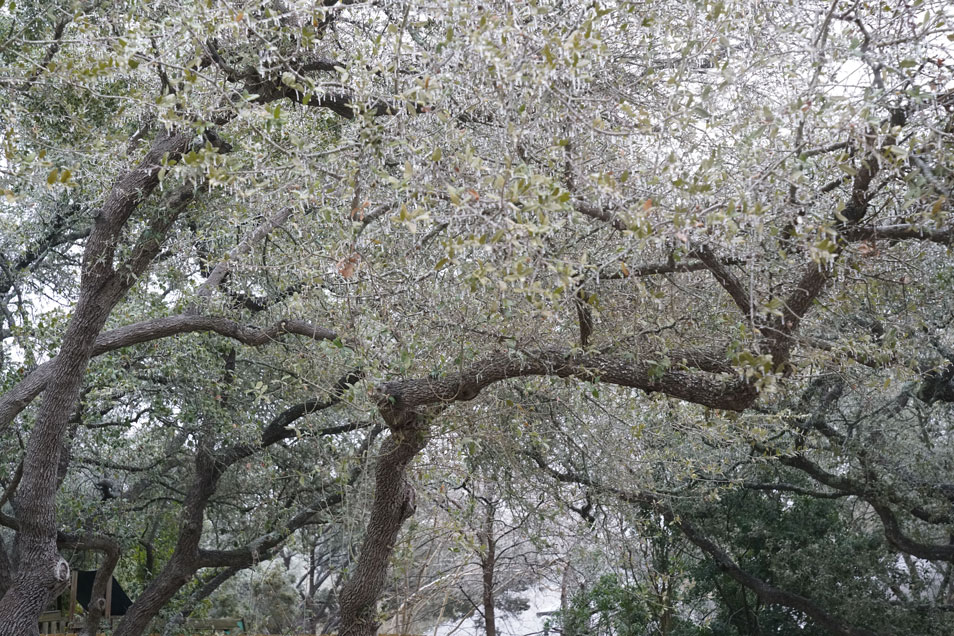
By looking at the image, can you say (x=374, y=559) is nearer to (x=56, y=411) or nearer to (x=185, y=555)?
(x=56, y=411)

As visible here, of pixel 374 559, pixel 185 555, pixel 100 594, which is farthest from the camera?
pixel 100 594

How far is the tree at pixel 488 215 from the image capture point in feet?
8.83

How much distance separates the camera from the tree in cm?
269

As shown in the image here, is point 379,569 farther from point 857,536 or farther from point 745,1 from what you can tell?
point 857,536

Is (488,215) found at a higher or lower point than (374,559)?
higher

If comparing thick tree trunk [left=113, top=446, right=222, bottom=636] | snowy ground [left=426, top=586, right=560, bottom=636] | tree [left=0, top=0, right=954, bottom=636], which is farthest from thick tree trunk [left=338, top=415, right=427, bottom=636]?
snowy ground [left=426, top=586, right=560, bottom=636]

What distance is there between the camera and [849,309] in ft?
12.7

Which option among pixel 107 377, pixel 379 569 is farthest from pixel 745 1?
pixel 107 377

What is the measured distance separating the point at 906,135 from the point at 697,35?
844 mm

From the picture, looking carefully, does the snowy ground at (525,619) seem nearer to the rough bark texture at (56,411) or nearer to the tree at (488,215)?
the tree at (488,215)

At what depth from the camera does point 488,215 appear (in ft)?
8.75

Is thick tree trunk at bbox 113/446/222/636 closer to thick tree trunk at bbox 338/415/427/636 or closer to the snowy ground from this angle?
thick tree trunk at bbox 338/415/427/636

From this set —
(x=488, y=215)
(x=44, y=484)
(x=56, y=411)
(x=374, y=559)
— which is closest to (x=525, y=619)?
(x=374, y=559)

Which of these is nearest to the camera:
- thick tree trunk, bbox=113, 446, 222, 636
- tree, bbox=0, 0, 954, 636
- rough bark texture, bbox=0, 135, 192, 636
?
tree, bbox=0, 0, 954, 636
